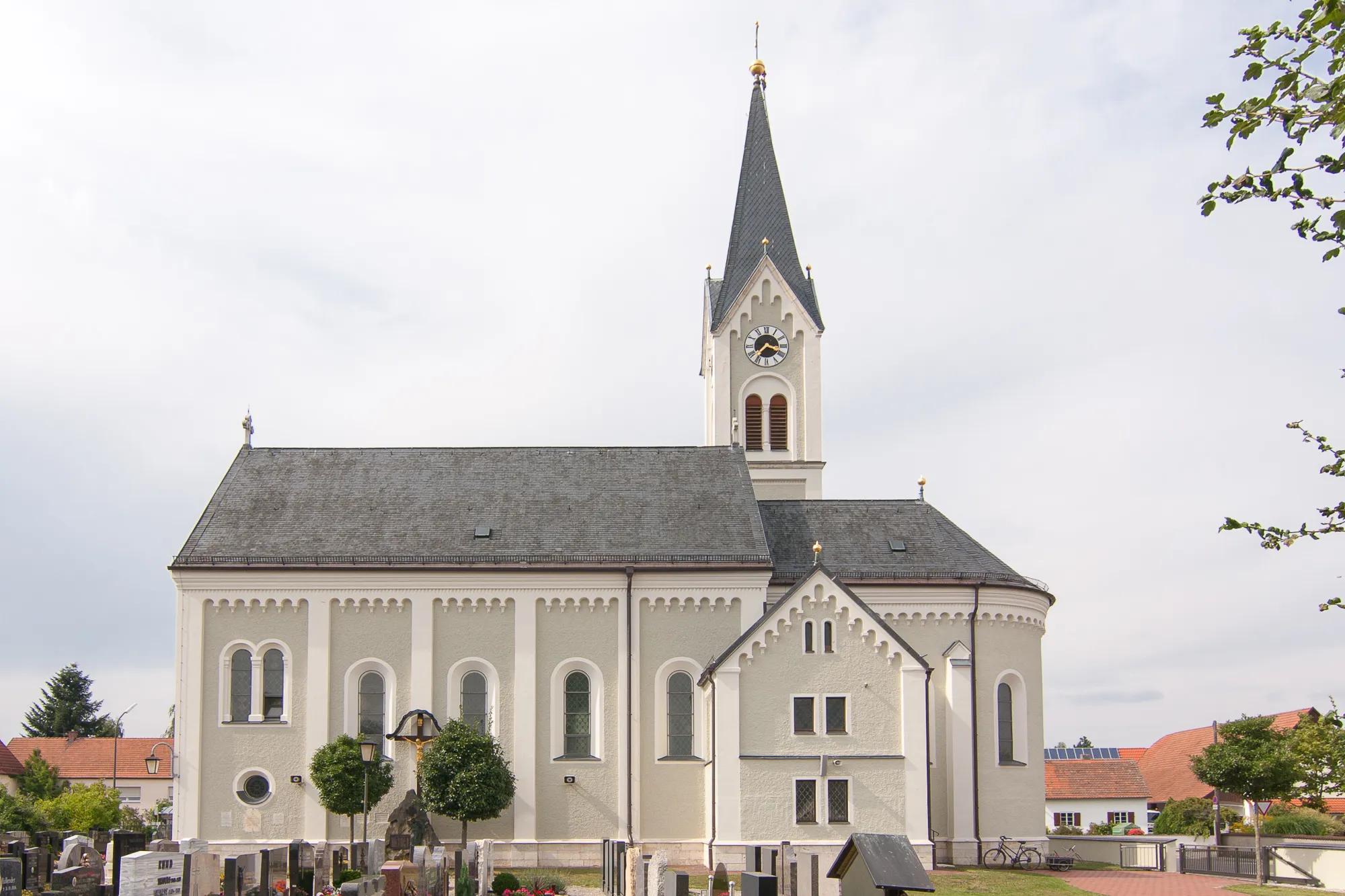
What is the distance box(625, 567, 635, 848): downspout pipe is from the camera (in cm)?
3716

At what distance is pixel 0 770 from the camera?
6850cm

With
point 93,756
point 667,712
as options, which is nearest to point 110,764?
point 93,756

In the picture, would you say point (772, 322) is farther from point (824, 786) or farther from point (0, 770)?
point (0, 770)

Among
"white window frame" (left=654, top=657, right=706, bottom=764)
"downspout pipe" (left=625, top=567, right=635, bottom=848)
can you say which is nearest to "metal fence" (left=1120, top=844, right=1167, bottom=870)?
"downspout pipe" (left=625, top=567, right=635, bottom=848)

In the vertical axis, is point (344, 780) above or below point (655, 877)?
above

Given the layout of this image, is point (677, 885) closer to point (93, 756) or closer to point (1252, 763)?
point (1252, 763)

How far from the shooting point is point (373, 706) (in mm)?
38281

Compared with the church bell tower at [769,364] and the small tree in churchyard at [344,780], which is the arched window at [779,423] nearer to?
the church bell tower at [769,364]

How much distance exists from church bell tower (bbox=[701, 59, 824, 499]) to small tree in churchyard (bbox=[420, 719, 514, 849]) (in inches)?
662

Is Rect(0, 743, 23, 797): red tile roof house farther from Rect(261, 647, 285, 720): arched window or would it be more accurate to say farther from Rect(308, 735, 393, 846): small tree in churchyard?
Rect(308, 735, 393, 846): small tree in churchyard

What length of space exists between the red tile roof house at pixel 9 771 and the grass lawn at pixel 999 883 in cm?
5256

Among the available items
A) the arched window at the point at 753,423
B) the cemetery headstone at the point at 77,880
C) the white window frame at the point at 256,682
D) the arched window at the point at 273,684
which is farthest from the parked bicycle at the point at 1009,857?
the cemetery headstone at the point at 77,880

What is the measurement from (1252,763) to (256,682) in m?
28.9

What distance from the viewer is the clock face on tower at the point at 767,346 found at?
5059 cm
